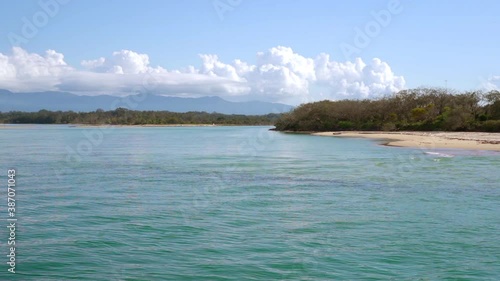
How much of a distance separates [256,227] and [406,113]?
10497 centimetres

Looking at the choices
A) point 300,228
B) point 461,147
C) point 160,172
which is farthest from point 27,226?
point 461,147

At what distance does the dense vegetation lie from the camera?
9550cm

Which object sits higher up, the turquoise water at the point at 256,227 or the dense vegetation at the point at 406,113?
the dense vegetation at the point at 406,113

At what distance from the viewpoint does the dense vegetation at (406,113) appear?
95500 mm

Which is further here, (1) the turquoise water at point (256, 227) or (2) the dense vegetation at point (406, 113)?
(2) the dense vegetation at point (406, 113)

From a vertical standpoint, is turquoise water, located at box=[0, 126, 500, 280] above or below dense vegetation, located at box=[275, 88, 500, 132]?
below

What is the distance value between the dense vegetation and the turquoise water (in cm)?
7116

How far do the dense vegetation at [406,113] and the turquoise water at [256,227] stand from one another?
233 ft

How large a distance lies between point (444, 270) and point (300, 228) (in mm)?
4945

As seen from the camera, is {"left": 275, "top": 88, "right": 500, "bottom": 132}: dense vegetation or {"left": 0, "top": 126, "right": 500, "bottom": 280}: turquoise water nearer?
{"left": 0, "top": 126, "right": 500, "bottom": 280}: turquoise water

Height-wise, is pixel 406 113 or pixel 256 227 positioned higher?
pixel 406 113

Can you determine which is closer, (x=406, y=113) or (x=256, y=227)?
(x=256, y=227)

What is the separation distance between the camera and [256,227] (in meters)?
16.1

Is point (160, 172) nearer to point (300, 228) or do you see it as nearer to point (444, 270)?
point (300, 228)
